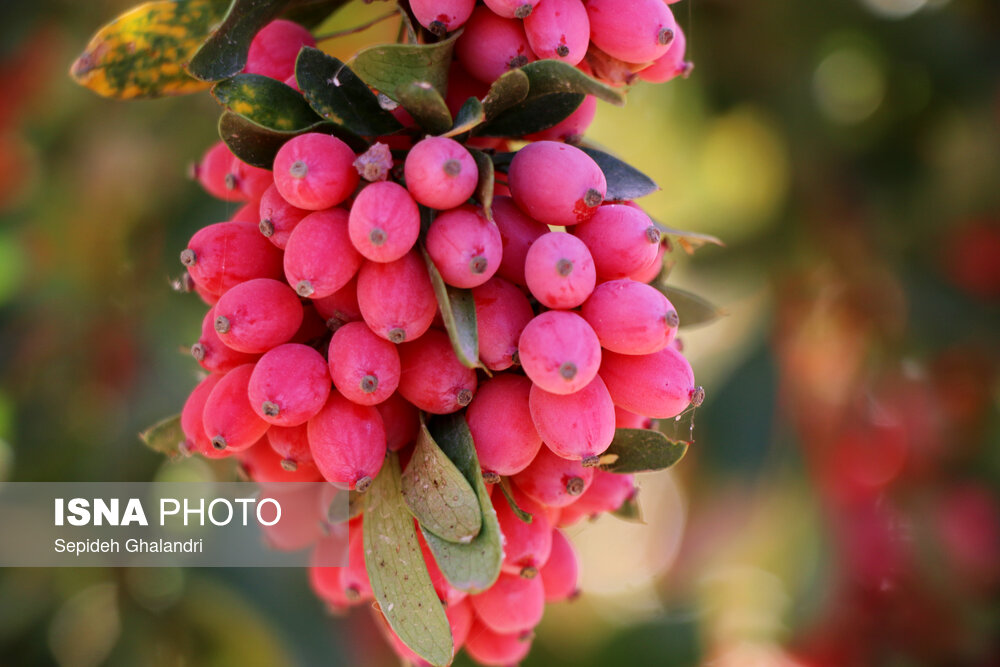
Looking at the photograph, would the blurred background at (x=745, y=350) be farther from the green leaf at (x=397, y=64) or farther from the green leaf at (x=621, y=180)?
the green leaf at (x=397, y=64)

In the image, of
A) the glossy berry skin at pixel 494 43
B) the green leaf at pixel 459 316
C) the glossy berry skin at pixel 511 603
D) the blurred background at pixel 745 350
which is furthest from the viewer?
the blurred background at pixel 745 350

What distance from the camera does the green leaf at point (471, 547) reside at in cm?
75

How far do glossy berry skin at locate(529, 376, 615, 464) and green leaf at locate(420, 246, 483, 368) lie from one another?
0.08 meters

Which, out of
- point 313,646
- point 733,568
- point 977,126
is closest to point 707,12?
point 977,126

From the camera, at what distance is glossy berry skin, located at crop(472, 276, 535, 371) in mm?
782

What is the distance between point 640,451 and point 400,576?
0.98ft

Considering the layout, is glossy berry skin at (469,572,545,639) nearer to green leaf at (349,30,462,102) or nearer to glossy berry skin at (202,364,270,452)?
glossy berry skin at (202,364,270,452)

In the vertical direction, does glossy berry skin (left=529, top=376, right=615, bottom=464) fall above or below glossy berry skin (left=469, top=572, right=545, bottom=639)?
above

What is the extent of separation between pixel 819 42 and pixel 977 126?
0.46 metres

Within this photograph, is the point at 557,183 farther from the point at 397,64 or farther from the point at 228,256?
the point at 228,256

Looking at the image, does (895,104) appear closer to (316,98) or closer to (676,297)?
(676,297)

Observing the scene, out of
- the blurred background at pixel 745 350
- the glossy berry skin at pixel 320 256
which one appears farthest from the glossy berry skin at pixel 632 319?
the blurred background at pixel 745 350

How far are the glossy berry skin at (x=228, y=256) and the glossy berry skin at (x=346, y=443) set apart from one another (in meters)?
0.17

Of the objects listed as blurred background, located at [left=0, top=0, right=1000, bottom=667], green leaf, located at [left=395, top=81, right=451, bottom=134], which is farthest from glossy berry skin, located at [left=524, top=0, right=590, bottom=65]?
blurred background, located at [left=0, top=0, right=1000, bottom=667]
